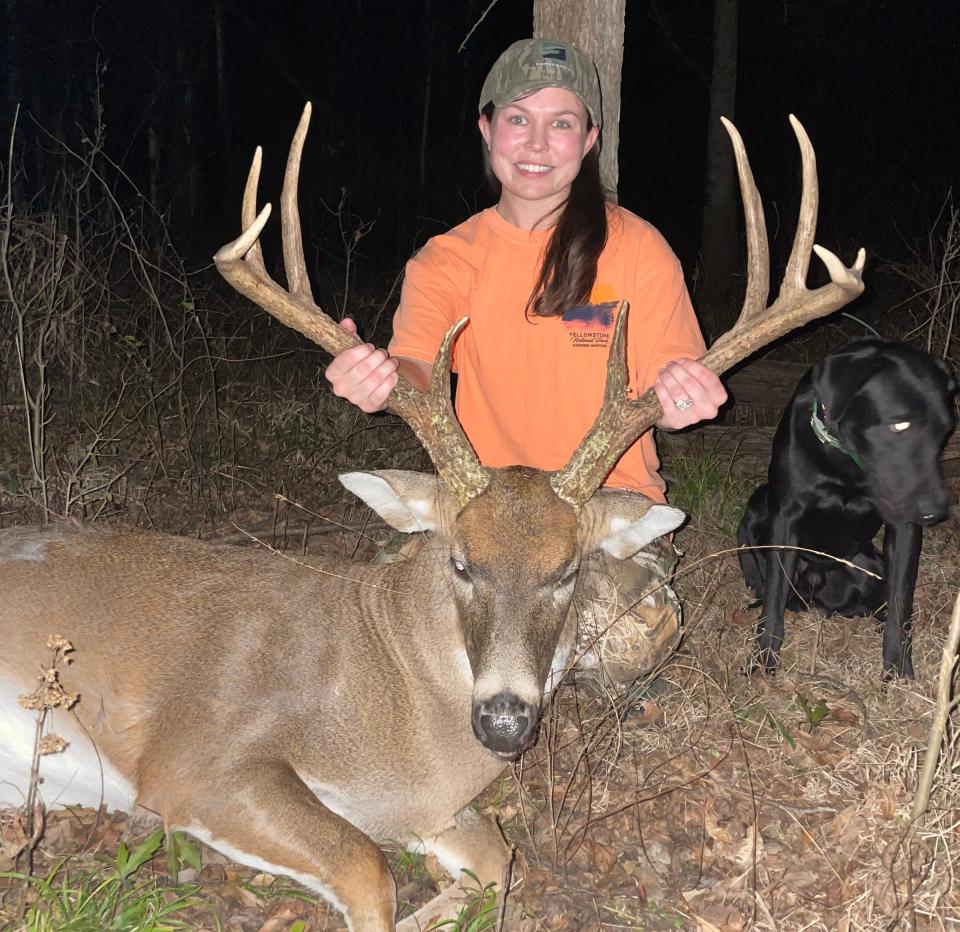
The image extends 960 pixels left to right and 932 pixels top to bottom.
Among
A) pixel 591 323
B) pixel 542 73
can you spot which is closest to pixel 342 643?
pixel 591 323

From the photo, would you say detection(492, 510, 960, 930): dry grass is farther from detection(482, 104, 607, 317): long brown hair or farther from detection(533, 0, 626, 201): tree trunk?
detection(533, 0, 626, 201): tree trunk

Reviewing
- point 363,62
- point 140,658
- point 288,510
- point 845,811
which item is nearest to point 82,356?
point 288,510

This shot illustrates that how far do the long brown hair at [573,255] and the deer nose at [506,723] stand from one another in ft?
6.17

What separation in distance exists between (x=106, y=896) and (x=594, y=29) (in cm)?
452

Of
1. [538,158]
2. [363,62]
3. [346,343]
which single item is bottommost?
[363,62]

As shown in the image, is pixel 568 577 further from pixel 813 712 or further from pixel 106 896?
pixel 106 896

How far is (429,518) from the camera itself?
378cm

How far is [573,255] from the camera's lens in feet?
14.2

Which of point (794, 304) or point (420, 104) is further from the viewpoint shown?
point (420, 104)

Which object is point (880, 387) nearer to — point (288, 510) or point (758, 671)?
point (758, 671)

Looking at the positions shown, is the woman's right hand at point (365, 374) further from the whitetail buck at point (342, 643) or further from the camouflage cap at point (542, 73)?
the camouflage cap at point (542, 73)

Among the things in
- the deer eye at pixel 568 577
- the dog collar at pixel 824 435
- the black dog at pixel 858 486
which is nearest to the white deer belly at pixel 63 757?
the deer eye at pixel 568 577

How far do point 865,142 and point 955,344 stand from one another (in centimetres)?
1595

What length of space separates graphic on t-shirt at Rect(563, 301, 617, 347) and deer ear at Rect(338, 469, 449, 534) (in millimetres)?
1041
